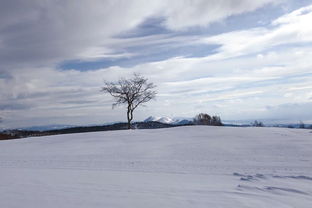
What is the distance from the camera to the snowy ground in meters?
5.32

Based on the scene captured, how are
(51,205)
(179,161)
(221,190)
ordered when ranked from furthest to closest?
(179,161) → (221,190) → (51,205)

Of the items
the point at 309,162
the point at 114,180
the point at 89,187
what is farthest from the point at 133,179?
the point at 309,162

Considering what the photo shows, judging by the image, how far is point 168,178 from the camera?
24.0 feet

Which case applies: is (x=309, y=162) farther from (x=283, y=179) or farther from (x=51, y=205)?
(x=51, y=205)

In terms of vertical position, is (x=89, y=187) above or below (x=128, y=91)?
below

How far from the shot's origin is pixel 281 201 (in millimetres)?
5277

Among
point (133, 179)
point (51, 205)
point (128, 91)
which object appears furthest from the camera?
point (128, 91)

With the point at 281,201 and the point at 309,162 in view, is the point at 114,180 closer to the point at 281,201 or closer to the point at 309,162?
the point at 281,201

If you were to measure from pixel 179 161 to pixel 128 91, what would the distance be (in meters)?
24.4

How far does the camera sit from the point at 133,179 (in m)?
7.27

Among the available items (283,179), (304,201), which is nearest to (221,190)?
(304,201)

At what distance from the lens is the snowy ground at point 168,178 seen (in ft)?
17.4

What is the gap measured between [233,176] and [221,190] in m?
1.63

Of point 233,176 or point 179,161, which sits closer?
point 233,176
